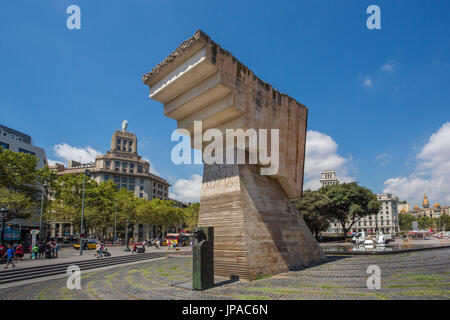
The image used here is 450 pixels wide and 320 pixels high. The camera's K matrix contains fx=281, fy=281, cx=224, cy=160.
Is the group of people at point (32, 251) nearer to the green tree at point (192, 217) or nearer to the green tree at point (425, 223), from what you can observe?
the green tree at point (192, 217)

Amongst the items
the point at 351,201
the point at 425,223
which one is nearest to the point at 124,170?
the point at 351,201

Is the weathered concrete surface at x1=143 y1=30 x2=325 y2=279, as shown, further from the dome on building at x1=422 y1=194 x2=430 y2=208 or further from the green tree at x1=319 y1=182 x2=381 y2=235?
the dome on building at x1=422 y1=194 x2=430 y2=208

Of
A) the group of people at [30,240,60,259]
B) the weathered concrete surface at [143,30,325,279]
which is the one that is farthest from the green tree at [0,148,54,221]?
the weathered concrete surface at [143,30,325,279]

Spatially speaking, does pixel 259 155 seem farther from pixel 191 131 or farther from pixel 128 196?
pixel 128 196

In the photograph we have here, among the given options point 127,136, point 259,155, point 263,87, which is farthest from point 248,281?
point 127,136

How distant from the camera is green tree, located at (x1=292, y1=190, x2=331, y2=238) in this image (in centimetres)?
4356

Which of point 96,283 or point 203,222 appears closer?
point 96,283

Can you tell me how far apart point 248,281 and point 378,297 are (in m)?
5.10

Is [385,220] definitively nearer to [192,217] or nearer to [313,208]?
[192,217]

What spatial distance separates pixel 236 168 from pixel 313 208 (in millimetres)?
33536

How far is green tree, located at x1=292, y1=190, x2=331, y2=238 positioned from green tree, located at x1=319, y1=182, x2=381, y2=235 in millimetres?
3593

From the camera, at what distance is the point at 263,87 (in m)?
15.3

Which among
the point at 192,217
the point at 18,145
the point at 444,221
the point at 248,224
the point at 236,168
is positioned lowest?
the point at 444,221

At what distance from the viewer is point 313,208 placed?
43938mm
